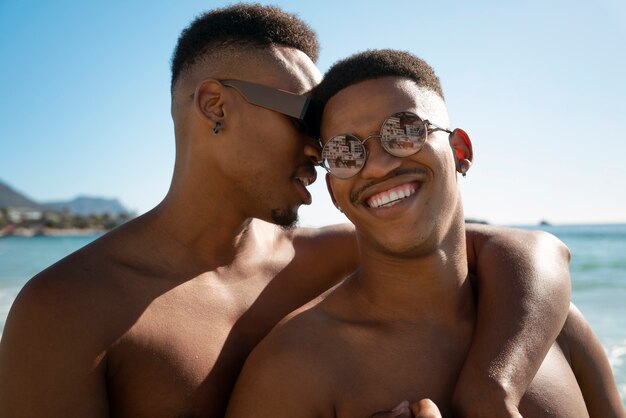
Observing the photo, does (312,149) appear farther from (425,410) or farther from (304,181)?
(425,410)

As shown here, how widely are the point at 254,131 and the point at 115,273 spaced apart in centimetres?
94

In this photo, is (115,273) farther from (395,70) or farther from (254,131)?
(395,70)

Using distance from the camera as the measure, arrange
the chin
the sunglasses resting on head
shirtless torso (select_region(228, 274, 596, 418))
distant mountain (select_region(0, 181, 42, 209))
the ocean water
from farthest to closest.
Answer: distant mountain (select_region(0, 181, 42, 209)), the ocean water, the chin, the sunglasses resting on head, shirtless torso (select_region(228, 274, 596, 418))

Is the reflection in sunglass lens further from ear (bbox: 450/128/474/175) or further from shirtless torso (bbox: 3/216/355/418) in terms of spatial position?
shirtless torso (bbox: 3/216/355/418)

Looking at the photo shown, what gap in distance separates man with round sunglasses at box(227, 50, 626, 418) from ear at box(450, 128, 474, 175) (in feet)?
0.03

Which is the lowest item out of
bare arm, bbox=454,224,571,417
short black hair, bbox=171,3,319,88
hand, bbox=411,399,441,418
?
hand, bbox=411,399,441,418

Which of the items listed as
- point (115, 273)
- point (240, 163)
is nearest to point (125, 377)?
point (115, 273)

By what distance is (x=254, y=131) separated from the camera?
310cm

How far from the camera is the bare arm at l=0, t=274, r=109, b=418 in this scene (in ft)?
7.86

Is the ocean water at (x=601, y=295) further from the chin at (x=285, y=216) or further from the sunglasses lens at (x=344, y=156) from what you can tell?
A: the sunglasses lens at (x=344, y=156)

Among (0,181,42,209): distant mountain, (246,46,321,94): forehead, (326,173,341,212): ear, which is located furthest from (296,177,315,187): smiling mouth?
(0,181,42,209): distant mountain

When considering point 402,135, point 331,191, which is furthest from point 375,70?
point 331,191

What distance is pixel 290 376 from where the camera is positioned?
7.63ft

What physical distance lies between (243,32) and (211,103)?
0.41 m
